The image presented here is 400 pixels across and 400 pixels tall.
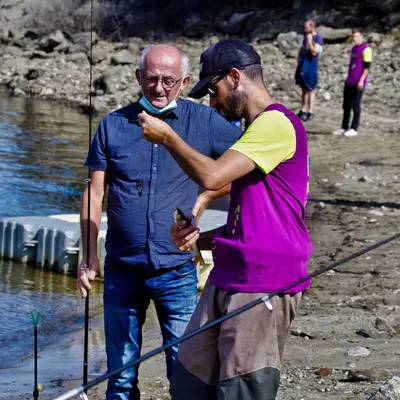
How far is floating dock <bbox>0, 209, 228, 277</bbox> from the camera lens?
9.55 m

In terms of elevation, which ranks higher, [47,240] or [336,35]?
[336,35]

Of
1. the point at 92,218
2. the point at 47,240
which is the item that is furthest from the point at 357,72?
the point at 92,218

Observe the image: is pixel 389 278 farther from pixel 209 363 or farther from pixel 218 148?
pixel 209 363

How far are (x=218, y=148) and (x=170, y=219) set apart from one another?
15.5 inches

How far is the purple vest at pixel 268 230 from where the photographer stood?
375 cm

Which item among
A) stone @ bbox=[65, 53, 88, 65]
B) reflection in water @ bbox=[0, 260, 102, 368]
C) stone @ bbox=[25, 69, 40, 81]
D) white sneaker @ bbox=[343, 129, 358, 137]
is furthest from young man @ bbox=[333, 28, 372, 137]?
stone @ bbox=[65, 53, 88, 65]

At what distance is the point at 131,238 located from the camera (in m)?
4.59

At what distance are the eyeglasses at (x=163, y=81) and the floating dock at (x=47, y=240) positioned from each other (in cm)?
475

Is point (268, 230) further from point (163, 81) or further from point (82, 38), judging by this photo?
point (82, 38)

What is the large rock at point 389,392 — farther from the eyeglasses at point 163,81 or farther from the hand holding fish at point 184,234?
the eyeglasses at point 163,81

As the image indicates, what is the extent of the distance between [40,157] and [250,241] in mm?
13814

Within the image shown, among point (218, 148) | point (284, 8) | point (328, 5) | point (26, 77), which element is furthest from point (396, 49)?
point (218, 148)

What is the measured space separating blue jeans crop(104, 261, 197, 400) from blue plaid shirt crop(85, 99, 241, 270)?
68 mm

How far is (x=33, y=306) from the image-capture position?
885 centimetres
